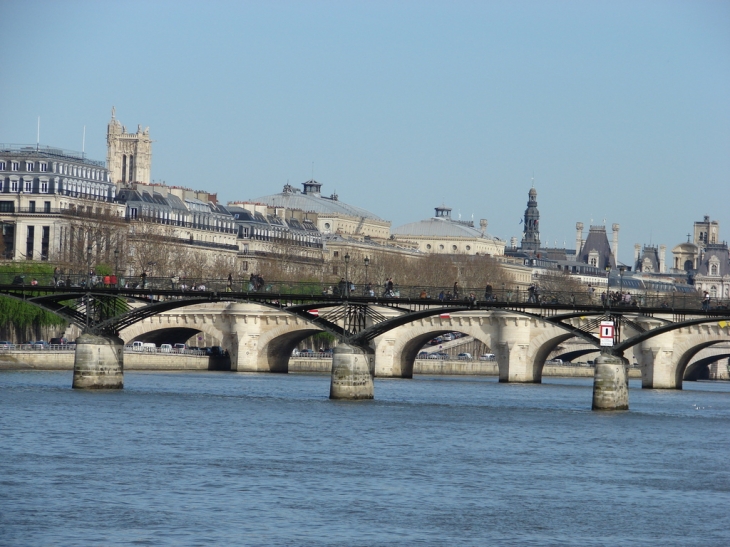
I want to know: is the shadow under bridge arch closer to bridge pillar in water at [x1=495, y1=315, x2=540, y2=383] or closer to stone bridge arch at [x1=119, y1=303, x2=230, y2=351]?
stone bridge arch at [x1=119, y1=303, x2=230, y2=351]

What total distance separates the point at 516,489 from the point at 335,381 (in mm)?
25506

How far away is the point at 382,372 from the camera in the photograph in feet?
365

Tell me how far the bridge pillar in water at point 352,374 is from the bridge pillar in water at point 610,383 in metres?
8.82

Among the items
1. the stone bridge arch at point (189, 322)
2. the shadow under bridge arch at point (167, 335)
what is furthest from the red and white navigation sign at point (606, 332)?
the shadow under bridge arch at point (167, 335)

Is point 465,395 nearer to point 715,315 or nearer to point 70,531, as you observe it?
point 715,315

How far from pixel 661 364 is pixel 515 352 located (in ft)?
28.6

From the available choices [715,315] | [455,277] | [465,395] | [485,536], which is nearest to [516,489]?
[485,536]

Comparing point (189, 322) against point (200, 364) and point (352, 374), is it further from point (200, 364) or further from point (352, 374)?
point (352, 374)

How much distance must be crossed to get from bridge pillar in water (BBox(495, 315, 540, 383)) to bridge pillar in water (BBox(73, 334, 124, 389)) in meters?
39.3

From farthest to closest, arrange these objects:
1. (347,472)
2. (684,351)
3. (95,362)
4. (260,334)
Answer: (260,334)
(684,351)
(95,362)
(347,472)

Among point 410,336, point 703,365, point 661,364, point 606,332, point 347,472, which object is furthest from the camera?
point 703,365

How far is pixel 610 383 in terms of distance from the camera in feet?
232

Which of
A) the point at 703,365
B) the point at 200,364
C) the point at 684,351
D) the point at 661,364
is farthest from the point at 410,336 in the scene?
the point at 703,365

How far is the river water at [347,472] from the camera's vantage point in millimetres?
40438
